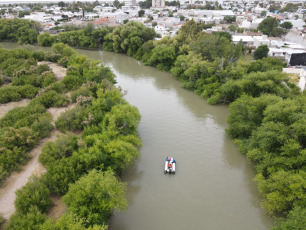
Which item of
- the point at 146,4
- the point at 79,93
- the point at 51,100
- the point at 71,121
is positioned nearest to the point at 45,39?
the point at 51,100

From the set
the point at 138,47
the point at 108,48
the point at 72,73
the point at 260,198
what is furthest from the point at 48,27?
the point at 260,198

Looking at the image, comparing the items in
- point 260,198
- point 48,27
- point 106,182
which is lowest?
point 260,198

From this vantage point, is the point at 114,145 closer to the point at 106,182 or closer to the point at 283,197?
the point at 106,182

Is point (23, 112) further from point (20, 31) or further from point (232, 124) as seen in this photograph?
point (20, 31)

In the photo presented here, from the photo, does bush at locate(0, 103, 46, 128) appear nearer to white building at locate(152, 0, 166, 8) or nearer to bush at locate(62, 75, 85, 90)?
bush at locate(62, 75, 85, 90)

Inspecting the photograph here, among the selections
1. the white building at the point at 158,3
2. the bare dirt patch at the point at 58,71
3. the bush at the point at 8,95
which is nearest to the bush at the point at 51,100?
the bush at the point at 8,95

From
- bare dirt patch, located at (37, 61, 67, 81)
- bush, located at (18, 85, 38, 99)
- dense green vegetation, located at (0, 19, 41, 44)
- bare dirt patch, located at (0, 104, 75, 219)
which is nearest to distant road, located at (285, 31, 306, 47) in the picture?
bare dirt patch, located at (37, 61, 67, 81)

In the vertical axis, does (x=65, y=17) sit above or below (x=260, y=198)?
above

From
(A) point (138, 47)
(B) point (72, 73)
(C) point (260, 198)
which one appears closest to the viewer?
(C) point (260, 198)
